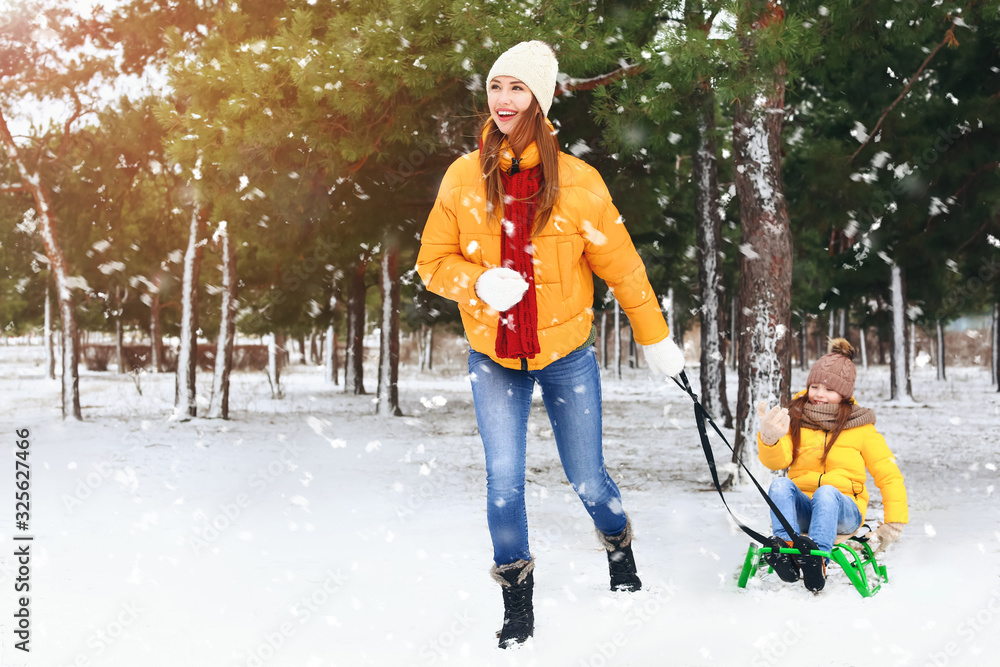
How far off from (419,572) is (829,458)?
6.72 ft

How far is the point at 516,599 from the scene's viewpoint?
10.1 ft

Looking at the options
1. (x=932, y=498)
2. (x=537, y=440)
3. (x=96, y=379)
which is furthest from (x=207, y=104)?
(x=96, y=379)

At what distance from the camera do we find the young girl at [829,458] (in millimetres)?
3623

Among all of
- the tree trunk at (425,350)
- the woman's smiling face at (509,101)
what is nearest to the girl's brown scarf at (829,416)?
the woman's smiling face at (509,101)

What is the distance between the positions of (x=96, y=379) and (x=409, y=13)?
23.4m

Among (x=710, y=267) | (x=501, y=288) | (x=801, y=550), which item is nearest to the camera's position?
(x=501, y=288)

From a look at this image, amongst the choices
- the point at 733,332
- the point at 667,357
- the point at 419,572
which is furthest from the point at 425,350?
the point at 667,357

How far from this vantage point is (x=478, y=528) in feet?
A: 16.9

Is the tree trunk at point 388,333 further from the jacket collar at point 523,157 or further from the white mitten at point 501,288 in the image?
the white mitten at point 501,288

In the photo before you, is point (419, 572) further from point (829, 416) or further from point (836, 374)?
point (836, 374)

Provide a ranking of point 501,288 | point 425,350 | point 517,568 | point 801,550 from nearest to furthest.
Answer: point 501,288 < point 517,568 < point 801,550 < point 425,350

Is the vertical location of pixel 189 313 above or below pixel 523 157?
below

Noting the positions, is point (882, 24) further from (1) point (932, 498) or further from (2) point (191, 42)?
(2) point (191, 42)

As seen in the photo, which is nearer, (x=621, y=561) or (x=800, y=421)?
(x=621, y=561)
